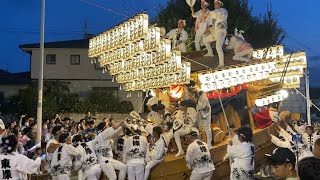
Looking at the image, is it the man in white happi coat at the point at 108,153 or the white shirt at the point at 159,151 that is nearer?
the man in white happi coat at the point at 108,153

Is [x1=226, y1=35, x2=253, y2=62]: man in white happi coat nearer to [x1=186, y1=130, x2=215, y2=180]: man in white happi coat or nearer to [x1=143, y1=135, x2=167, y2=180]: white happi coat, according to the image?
[x1=143, y1=135, x2=167, y2=180]: white happi coat

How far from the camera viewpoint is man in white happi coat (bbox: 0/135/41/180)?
272 inches

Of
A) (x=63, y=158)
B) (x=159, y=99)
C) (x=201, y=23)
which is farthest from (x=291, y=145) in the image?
(x=159, y=99)

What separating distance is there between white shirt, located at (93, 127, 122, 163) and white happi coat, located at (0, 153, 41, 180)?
3.26 metres

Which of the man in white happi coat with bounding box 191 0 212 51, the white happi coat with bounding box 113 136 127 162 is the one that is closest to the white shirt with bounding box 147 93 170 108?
the man in white happi coat with bounding box 191 0 212 51

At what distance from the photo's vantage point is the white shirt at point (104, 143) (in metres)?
10.3

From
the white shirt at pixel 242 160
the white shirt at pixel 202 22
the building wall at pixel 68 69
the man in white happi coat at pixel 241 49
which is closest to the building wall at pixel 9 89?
the building wall at pixel 68 69

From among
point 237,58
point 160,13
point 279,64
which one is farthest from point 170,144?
point 160,13

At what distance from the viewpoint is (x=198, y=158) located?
9883 millimetres

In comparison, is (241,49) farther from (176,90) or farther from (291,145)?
(291,145)

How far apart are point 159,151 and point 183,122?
1810 millimetres

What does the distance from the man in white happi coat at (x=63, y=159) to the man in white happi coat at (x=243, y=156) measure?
11.3ft

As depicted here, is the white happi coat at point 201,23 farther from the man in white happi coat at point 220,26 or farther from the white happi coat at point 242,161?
the white happi coat at point 242,161

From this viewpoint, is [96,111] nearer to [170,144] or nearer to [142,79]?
[142,79]
